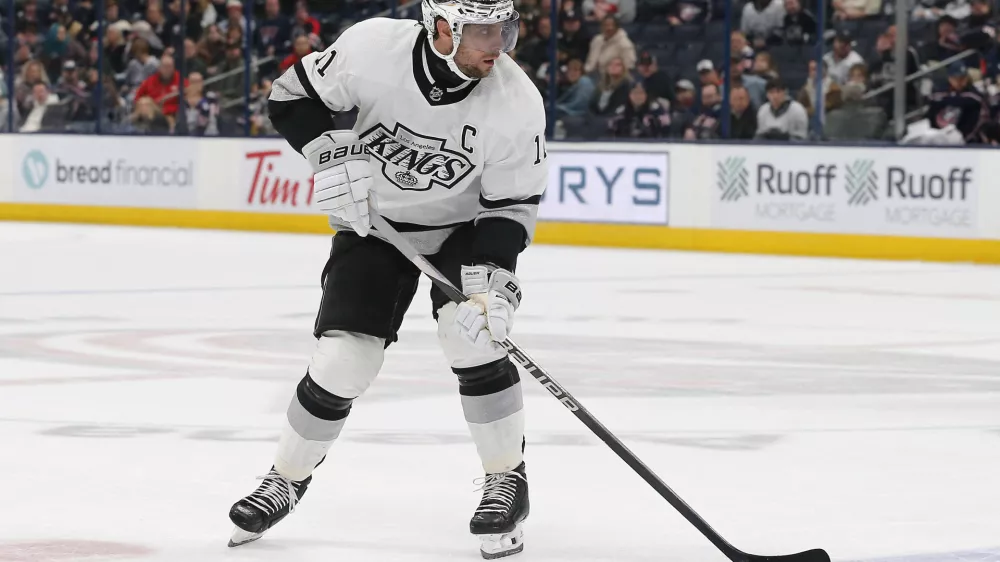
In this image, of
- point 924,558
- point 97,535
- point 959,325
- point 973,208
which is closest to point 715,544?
point 924,558

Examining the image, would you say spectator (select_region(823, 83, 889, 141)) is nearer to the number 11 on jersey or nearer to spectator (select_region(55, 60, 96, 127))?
spectator (select_region(55, 60, 96, 127))

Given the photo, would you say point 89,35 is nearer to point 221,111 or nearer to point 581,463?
point 221,111

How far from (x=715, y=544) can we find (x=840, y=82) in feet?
26.0

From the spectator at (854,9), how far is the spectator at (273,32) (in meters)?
4.36

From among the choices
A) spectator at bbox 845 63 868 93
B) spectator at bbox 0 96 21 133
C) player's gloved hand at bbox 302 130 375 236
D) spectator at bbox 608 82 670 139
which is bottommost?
spectator at bbox 0 96 21 133

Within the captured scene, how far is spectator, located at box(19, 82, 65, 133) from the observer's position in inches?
529

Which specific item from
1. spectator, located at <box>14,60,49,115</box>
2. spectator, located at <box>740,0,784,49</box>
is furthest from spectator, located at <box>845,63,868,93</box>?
spectator, located at <box>14,60,49,115</box>

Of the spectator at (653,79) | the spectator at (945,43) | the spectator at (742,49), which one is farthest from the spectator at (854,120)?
the spectator at (653,79)

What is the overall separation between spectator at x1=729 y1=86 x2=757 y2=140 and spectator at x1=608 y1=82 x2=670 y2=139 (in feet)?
1.52

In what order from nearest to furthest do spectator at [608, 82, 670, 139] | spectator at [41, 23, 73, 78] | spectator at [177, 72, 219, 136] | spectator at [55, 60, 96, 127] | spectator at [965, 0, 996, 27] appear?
1. spectator at [965, 0, 996, 27]
2. spectator at [608, 82, 670, 139]
3. spectator at [177, 72, 219, 136]
4. spectator at [55, 60, 96, 127]
5. spectator at [41, 23, 73, 78]

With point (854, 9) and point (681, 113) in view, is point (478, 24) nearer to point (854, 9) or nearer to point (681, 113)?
point (854, 9)

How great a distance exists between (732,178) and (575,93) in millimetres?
1408

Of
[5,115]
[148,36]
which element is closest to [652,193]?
[148,36]

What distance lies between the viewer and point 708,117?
35.6 feet
